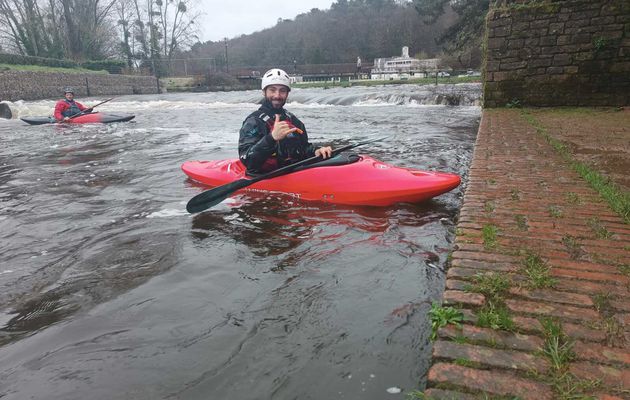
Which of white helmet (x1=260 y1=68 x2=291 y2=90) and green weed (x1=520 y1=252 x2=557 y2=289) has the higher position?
white helmet (x1=260 y1=68 x2=291 y2=90)

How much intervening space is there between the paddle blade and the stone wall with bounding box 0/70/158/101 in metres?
24.3

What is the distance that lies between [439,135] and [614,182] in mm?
5877

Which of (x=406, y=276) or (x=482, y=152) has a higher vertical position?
(x=482, y=152)

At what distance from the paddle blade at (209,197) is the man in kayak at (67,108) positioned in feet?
35.6

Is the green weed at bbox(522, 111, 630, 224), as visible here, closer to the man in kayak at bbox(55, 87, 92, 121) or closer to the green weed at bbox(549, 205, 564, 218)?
the green weed at bbox(549, 205, 564, 218)

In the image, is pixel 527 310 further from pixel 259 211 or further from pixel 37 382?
pixel 259 211

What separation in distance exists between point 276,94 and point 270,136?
22.0 inches

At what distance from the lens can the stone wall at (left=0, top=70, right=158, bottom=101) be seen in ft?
76.8

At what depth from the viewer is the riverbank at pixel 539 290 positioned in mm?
1392

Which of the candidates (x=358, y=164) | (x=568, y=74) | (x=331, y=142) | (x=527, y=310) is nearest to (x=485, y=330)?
(x=527, y=310)

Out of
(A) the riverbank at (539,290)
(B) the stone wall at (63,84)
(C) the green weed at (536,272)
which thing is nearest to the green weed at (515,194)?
(A) the riverbank at (539,290)

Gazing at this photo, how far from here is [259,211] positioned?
441cm

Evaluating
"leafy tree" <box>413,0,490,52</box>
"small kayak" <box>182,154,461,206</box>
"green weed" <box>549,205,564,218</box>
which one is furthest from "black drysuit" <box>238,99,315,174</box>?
"leafy tree" <box>413,0,490,52</box>

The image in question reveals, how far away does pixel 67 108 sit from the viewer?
13219 millimetres
